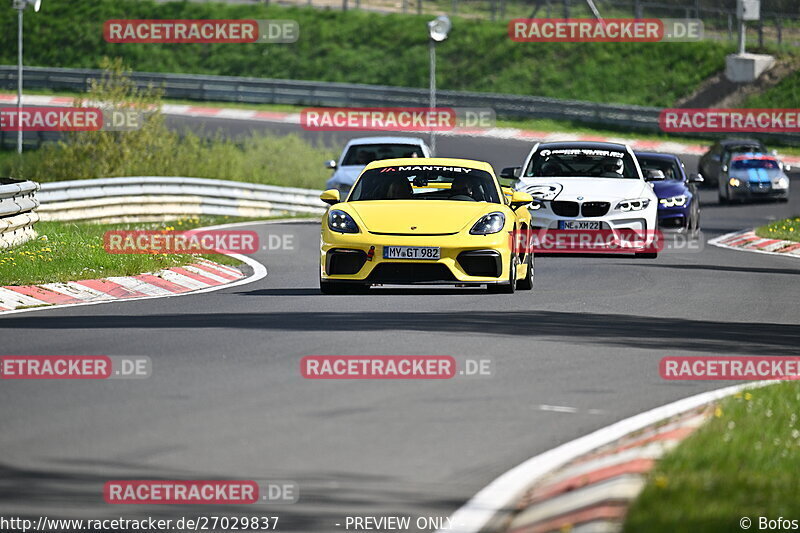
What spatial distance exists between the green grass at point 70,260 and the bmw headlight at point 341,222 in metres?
3.27

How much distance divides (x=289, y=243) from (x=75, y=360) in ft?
47.7

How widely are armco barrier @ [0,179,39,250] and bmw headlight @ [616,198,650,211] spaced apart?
25.0ft

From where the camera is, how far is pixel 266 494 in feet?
24.6

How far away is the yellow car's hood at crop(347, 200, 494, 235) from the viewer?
52.4 feet

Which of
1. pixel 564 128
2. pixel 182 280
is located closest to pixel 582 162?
pixel 182 280

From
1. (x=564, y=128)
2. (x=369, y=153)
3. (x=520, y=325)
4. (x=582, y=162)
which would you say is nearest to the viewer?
(x=520, y=325)

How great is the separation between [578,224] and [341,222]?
18.7 ft

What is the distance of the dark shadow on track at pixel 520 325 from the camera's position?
13.5 metres

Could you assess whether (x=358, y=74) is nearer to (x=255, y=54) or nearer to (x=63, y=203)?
(x=255, y=54)

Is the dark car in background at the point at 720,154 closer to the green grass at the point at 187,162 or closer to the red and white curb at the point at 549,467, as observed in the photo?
the green grass at the point at 187,162

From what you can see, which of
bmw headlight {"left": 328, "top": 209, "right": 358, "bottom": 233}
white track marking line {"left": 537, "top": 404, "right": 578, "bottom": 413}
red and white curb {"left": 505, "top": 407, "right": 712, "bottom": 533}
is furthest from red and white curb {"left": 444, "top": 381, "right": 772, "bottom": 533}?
bmw headlight {"left": 328, "top": 209, "right": 358, "bottom": 233}

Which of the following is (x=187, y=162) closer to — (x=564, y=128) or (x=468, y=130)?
(x=468, y=130)

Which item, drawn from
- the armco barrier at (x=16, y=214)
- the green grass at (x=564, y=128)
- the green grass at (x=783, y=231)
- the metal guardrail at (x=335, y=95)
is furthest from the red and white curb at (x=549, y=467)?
the metal guardrail at (x=335, y=95)

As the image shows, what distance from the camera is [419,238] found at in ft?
51.9
